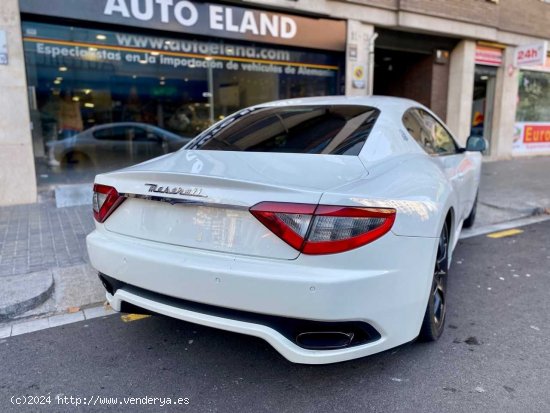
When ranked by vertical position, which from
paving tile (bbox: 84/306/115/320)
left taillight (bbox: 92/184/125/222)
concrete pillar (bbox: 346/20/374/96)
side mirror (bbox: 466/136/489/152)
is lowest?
paving tile (bbox: 84/306/115/320)

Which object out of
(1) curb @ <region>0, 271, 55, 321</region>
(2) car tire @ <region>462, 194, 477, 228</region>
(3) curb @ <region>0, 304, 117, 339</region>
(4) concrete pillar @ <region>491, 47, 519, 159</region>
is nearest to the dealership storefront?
(1) curb @ <region>0, 271, 55, 321</region>

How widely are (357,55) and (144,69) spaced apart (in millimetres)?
4955

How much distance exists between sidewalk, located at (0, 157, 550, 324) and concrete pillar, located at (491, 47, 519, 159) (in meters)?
5.10

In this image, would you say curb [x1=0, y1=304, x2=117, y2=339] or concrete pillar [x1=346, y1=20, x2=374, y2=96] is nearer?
curb [x1=0, y1=304, x2=117, y2=339]

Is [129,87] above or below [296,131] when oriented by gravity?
above

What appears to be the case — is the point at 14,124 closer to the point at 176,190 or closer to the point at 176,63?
the point at 176,63

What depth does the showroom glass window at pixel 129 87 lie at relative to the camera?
7797 millimetres

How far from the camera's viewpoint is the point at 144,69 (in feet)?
28.4

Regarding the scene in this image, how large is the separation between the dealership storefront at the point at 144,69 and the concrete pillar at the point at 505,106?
6.60 meters

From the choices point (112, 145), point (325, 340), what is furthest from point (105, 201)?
point (112, 145)

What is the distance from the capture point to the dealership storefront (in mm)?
7695

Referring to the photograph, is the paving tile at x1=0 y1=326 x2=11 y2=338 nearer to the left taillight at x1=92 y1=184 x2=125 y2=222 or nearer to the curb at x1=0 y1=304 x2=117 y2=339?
the curb at x1=0 y1=304 x2=117 y2=339

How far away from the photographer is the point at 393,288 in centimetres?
222

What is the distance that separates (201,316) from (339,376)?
0.93 m
